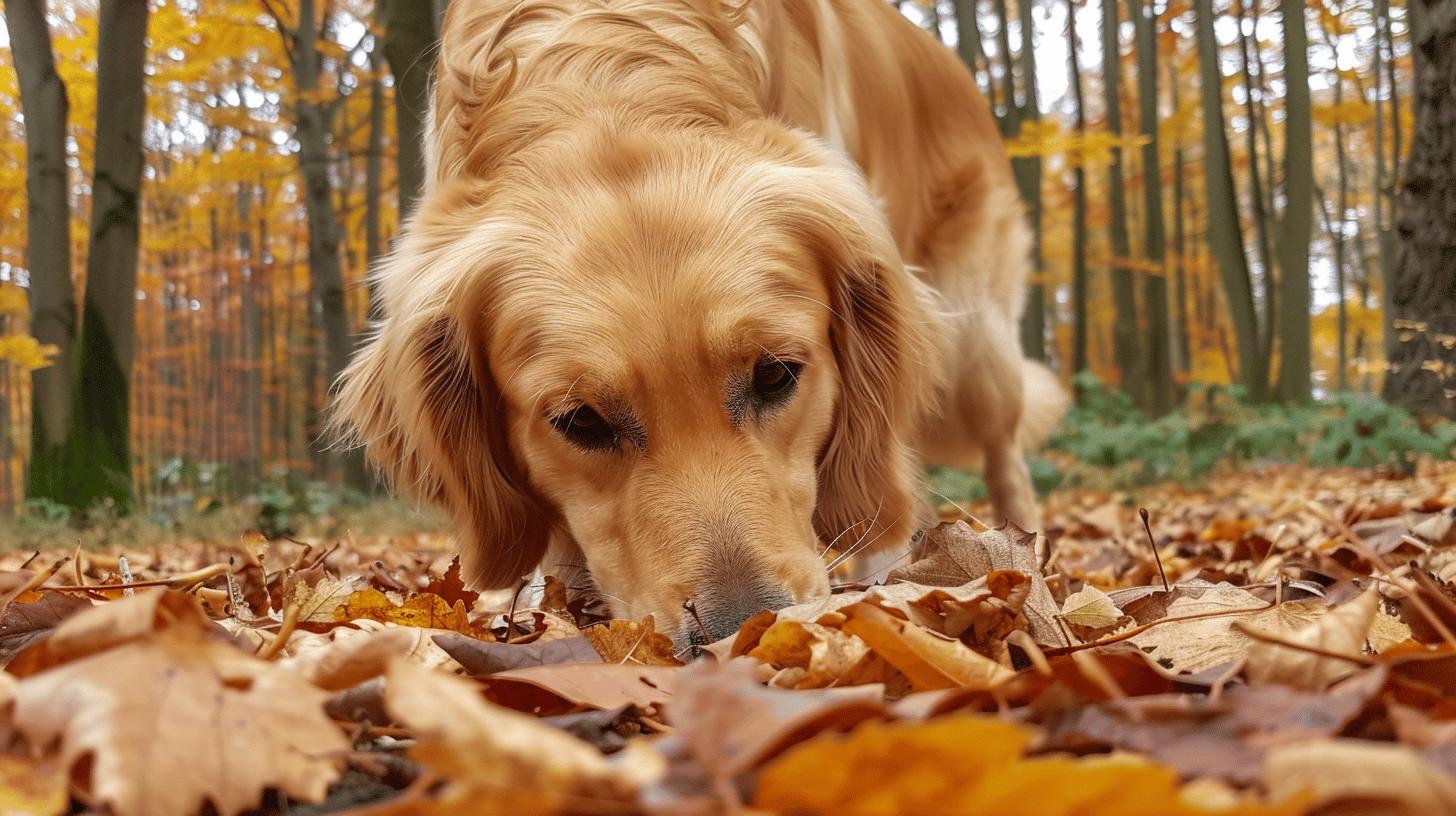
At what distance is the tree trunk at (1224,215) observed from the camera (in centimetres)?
1238

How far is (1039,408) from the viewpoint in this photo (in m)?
5.67

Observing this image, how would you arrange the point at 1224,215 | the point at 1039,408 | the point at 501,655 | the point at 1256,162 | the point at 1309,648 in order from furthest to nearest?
the point at 1256,162, the point at 1224,215, the point at 1039,408, the point at 501,655, the point at 1309,648

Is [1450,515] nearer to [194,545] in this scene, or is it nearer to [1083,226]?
[194,545]

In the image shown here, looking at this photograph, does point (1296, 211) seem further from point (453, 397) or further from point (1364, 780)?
point (1364, 780)

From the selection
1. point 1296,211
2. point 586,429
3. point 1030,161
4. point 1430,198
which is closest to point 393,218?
point 1030,161

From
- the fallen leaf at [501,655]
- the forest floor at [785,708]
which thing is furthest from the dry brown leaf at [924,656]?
the fallen leaf at [501,655]

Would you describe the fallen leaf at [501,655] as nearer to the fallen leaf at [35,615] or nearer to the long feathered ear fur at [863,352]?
the fallen leaf at [35,615]

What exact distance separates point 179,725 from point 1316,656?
1049 mm

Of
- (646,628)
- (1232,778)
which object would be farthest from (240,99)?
(1232,778)

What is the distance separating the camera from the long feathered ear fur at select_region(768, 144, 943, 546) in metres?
2.83

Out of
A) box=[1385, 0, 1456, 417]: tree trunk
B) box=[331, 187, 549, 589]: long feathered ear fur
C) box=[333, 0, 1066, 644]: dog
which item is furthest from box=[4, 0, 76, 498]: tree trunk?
box=[1385, 0, 1456, 417]: tree trunk

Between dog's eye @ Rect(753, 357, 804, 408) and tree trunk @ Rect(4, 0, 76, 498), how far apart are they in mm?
6854

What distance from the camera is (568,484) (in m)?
2.52

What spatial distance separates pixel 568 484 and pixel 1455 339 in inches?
169
